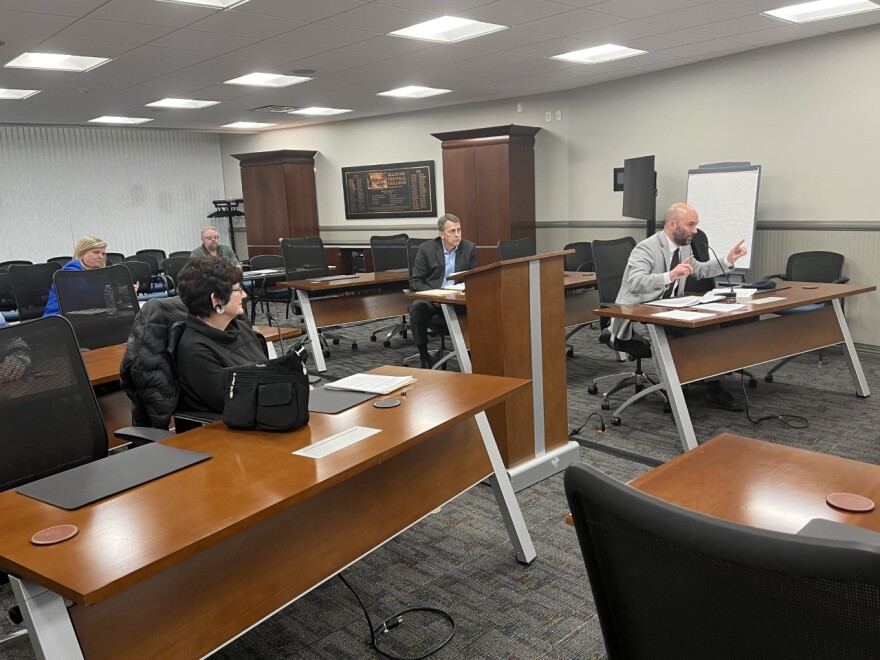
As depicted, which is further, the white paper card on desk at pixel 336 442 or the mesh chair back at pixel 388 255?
the mesh chair back at pixel 388 255

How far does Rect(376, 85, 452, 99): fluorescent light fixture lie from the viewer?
8011 mm

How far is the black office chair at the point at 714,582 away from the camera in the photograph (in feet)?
2.29

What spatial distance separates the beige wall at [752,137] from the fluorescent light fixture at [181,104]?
3.09m

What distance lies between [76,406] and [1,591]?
41.0 inches

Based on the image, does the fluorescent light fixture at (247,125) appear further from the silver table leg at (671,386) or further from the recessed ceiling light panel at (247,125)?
the silver table leg at (671,386)

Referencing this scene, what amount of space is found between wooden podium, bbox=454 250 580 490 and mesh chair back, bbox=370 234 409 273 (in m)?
3.68

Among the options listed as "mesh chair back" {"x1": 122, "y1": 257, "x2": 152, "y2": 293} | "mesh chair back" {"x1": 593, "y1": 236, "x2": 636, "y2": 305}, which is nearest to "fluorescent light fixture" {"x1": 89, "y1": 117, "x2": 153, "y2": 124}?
"mesh chair back" {"x1": 122, "y1": 257, "x2": 152, "y2": 293}

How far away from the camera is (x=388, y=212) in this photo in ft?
33.9

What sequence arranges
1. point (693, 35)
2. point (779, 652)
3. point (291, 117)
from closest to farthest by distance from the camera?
point (779, 652)
point (693, 35)
point (291, 117)

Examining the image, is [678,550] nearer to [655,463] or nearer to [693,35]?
[655,463]

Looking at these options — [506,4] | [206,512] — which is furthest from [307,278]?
[206,512]

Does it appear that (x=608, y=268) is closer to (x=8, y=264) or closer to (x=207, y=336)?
(x=207, y=336)

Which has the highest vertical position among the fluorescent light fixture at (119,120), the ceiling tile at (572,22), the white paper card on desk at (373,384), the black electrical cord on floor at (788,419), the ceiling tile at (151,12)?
the fluorescent light fixture at (119,120)

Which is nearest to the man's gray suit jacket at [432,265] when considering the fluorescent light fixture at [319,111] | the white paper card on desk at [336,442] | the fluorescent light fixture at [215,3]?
the fluorescent light fixture at [215,3]
